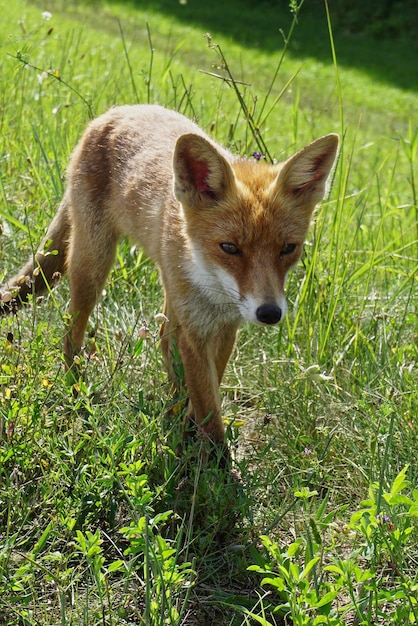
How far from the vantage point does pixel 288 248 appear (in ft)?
13.0

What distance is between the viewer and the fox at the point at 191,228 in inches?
152

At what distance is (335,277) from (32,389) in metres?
2.01

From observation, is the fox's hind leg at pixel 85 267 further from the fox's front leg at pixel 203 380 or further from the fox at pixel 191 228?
the fox's front leg at pixel 203 380

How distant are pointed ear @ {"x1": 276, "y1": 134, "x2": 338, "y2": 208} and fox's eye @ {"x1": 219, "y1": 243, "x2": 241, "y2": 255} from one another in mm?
400

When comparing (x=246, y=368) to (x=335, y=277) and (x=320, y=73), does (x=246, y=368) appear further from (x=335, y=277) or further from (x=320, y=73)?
(x=320, y=73)

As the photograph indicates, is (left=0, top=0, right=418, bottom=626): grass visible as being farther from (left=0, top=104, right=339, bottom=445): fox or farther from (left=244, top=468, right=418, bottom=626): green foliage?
(left=0, top=104, right=339, bottom=445): fox

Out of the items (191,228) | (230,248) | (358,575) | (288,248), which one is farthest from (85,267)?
(358,575)

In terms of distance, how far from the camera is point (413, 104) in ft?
70.1

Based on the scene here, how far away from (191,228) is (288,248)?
1.68 feet

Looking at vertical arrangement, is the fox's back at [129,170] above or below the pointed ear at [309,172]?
below

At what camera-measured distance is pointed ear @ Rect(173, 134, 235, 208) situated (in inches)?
153

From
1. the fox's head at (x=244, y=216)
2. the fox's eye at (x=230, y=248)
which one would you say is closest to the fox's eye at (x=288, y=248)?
the fox's head at (x=244, y=216)

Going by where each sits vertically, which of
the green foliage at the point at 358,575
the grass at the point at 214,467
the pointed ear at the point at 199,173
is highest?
the pointed ear at the point at 199,173

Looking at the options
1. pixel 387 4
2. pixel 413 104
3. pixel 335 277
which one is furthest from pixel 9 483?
pixel 387 4
